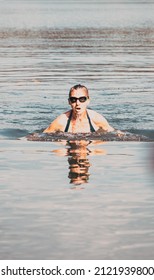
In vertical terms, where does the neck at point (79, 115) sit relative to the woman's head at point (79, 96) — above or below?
below

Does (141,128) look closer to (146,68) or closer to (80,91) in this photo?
(80,91)

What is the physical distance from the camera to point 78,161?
17.4 metres

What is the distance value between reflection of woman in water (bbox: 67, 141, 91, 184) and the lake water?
1cm

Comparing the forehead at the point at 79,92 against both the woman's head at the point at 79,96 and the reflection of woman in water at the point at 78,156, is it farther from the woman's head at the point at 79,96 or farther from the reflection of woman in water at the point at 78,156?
the reflection of woman in water at the point at 78,156

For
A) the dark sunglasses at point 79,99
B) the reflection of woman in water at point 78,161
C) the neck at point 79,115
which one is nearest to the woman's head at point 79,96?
the dark sunglasses at point 79,99

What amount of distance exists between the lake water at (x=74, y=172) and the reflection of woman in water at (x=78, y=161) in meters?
0.01

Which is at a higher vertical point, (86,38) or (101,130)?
(86,38)

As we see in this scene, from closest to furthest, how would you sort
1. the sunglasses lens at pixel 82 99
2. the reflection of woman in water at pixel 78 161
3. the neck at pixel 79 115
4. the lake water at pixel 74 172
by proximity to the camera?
the lake water at pixel 74 172, the reflection of woman in water at pixel 78 161, the sunglasses lens at pixel 82 99, the neck at pixel 79 115

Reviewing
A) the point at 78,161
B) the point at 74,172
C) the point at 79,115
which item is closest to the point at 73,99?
the point at 79,115

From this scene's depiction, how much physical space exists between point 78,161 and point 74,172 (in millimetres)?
1228

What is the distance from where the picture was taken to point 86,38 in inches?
2191

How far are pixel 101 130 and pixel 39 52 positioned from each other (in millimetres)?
24068

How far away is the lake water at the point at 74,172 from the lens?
1202 cm
